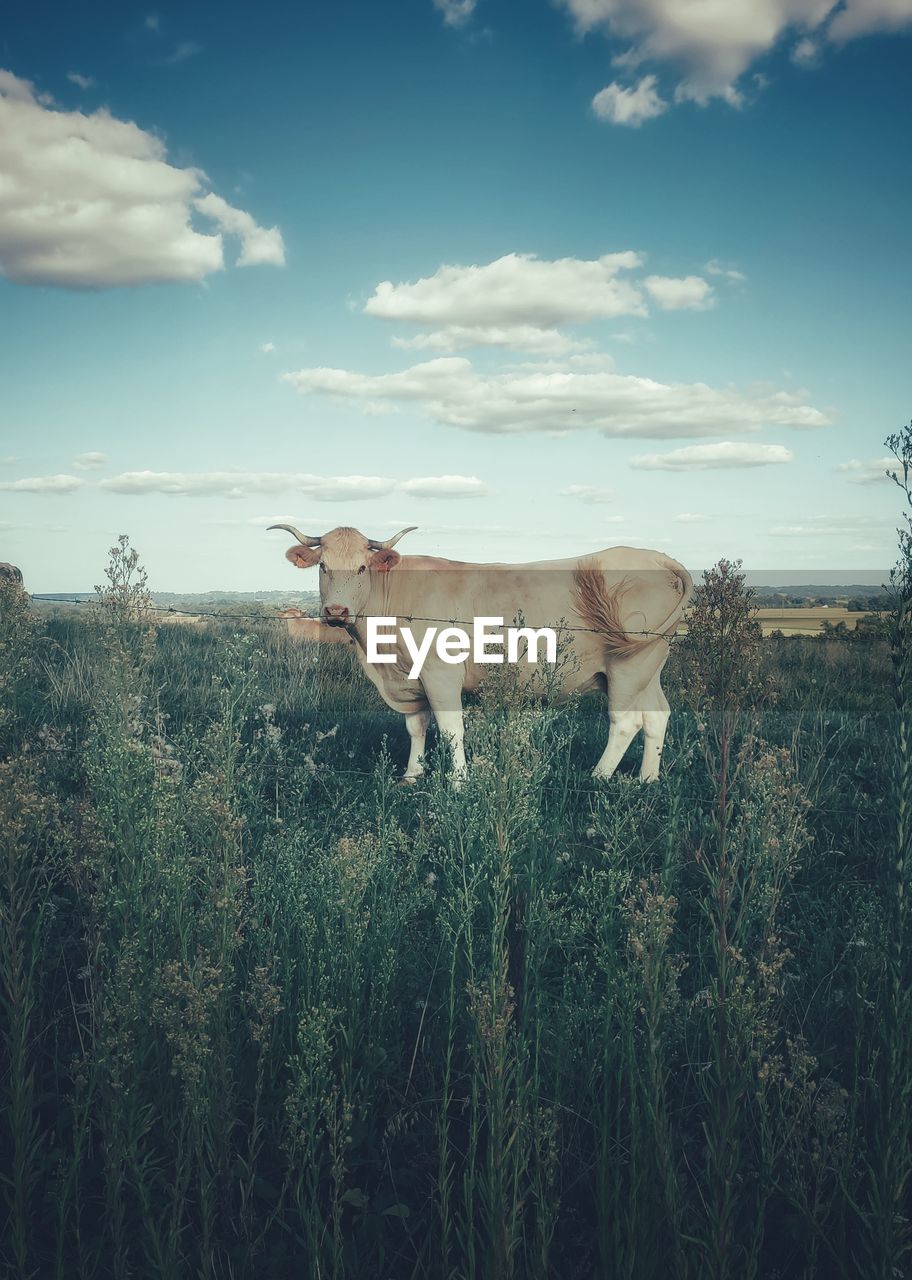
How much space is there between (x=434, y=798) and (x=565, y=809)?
1.81 meters

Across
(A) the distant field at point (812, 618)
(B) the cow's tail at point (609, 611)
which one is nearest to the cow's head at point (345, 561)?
(B) the cow's tail at point (609, 611)

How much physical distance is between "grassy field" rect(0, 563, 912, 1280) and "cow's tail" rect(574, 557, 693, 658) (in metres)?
3.61

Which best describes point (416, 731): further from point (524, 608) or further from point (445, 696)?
point (524, 608)

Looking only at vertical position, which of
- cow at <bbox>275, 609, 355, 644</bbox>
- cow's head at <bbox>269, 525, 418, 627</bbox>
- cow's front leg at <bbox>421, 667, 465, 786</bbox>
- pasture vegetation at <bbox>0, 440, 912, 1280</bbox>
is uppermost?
cow's head at <bbox>269, 525, 418, 627</bbox>

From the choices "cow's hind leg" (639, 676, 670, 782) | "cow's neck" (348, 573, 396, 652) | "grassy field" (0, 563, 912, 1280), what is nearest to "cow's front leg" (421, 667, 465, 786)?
"cow's neck" (348, 573, 396, 652)

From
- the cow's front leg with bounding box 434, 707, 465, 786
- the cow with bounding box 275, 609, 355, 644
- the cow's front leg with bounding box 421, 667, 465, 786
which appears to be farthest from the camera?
the cow with bounding box 275, 609, 355, 644

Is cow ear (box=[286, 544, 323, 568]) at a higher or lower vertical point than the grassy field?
higher

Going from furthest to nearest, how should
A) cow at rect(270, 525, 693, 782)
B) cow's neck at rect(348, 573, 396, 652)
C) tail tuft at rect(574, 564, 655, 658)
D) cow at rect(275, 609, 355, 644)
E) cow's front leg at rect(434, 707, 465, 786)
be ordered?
1. cow at rect(275, 609, 355, 644)
2. cow's neck at rect(348, 573, 396, 652)
3. tail tuft at rect(574, 564, 655, 658)
4. cow at rect(270, 525, 693, 782)
5. cow's front leg at rect(434, 707, 465, 786)

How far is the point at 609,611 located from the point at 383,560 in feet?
6.82

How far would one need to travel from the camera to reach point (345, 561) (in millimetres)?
7234

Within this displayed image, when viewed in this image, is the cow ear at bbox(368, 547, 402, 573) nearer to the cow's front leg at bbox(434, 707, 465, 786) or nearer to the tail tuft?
the cow's front leg at bbox(434, 707, 465, 786)

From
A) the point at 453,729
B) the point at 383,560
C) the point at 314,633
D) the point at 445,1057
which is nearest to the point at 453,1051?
the point at 445,1057

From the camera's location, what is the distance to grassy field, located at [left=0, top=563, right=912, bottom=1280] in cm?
193

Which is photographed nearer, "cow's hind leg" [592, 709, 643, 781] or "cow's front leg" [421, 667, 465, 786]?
"cow's front leg" [421, 667, 465, 786]
